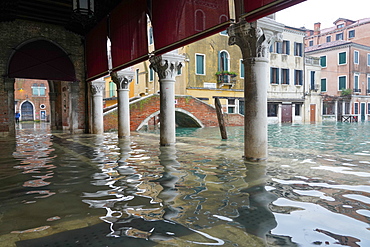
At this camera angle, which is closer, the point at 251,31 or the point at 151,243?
the point at 151,243

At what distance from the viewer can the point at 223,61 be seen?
78.1 ft

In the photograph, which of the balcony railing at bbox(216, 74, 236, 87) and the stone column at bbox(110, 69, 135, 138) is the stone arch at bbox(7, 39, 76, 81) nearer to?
the stone column at bbox(110, 69, 135, 138)

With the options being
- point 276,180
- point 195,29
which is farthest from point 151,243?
point 195,29

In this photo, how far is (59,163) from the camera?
5.39 meters

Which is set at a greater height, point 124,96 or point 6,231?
point 124,96

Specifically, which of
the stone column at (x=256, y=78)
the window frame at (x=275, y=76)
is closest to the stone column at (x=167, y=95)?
the stone column at (x=256, y=78)

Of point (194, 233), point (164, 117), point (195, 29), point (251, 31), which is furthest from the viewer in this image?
point (164, 117)

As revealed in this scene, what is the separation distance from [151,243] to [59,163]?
3964mm

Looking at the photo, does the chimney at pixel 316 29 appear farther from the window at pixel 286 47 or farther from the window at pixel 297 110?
the window at pixel 297 110

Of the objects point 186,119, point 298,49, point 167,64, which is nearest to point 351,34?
point 298,49

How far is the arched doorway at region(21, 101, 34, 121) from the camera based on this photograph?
38.5 metres

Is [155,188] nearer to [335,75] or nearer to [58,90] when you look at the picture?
[58,90]

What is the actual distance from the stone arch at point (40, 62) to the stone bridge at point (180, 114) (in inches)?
142

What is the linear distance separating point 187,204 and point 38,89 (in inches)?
1630
